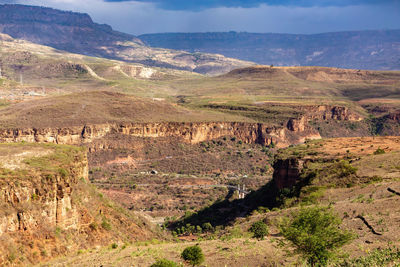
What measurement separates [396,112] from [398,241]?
114 m

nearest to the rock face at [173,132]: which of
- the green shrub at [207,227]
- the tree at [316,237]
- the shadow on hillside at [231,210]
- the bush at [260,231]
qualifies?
the shadow on hillside at [231,210]

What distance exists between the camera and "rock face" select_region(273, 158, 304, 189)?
4149cm

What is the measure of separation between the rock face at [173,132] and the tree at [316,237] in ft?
185

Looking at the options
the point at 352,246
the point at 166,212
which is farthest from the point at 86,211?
A: the point at 166,212

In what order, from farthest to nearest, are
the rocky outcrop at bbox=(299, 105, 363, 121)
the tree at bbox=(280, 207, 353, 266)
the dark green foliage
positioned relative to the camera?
the rocky outcrop at bbox=(299, 105, 363, 121) < the dark green foliage < the tree at bbox=(280, 207, 353, 266)

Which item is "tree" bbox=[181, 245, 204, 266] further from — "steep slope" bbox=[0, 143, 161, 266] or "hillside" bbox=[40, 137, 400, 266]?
"steep slope" bbox=[0, 143, 161, 266]

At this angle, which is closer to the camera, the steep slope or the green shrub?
the steep slope

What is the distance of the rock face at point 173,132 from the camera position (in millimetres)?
69000

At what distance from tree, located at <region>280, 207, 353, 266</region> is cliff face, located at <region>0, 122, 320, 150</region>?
5634 cm

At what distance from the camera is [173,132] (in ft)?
269

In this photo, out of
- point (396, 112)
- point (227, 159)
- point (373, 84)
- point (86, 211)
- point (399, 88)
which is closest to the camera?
point (86, 211)

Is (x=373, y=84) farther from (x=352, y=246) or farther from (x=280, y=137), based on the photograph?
(x=352, y=246)

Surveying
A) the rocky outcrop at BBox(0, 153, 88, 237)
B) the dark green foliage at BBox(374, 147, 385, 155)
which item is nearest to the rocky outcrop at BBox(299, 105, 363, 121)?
the dark green foliage at BBox(374, 147, 385, 155)

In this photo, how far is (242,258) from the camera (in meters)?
20.7
